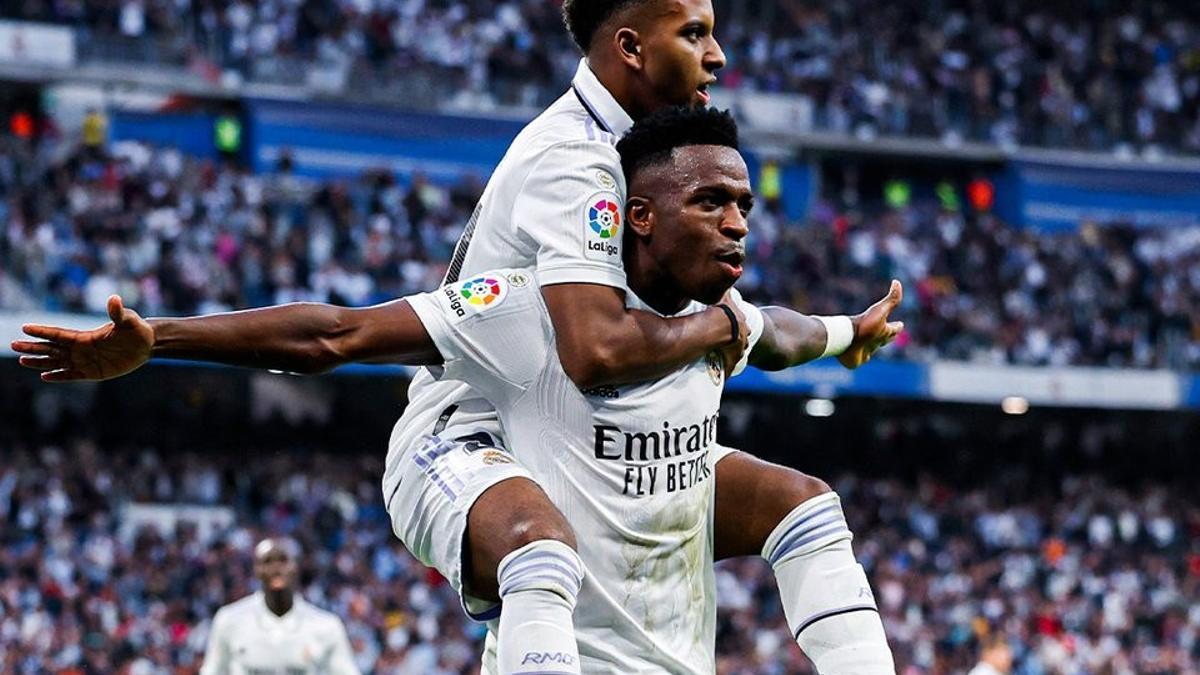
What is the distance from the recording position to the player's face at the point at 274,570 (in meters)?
11.1

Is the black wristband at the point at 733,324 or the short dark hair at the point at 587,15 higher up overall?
the short dark hair at the point at 587,15

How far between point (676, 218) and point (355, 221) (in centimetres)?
2028

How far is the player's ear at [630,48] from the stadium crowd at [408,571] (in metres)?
13.8

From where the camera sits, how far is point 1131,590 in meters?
25.6

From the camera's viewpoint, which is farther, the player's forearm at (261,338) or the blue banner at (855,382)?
the blue banner at (855,382)

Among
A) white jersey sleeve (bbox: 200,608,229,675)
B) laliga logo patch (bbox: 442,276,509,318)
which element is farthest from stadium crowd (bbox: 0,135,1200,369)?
laliga logo patch (bbox: 442,276,509,318)

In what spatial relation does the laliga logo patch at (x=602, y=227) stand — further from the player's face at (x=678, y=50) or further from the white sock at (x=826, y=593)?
the white sock at (x=826, y=593)

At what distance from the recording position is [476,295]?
5227mm

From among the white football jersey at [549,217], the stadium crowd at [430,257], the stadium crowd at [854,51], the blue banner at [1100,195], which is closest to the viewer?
the white football jersey at [549,217]

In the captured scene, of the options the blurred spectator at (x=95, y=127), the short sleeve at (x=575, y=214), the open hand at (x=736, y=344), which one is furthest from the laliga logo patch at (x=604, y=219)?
the blurred spectator at (x=95, y=127)

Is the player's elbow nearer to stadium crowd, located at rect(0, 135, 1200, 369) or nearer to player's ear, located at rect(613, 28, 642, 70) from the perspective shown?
player's ear, located at rect(613, 28, 642, 70)

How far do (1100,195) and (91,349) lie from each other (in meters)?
30.8

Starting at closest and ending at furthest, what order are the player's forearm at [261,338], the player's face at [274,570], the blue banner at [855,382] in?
the player's forearm at [261,338]
the player's face at [274,570]
the blue banner at [855,382]

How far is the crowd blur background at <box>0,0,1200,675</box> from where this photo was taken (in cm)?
2134
